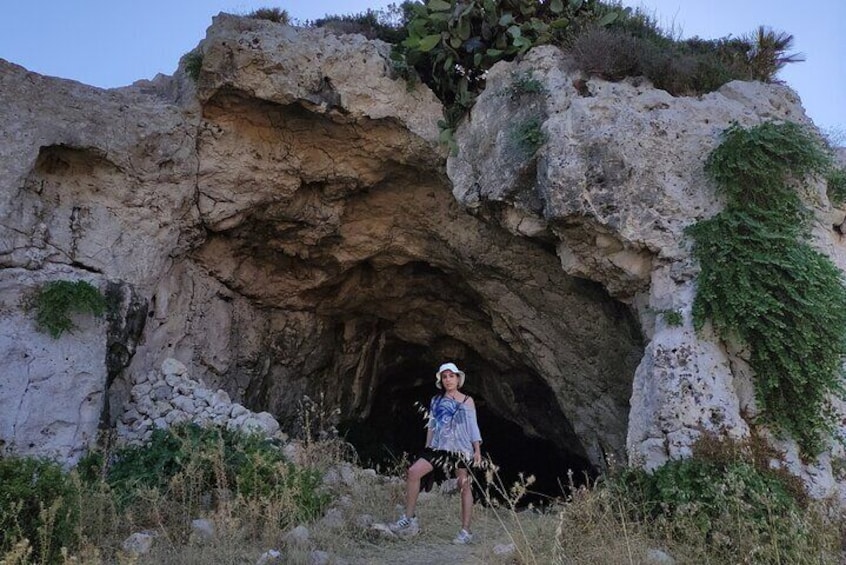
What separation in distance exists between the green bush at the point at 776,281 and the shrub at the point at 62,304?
5754mm

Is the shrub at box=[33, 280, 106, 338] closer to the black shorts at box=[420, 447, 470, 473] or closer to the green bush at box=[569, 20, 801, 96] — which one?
the black shorts at box=[420, 447, 470, 473]

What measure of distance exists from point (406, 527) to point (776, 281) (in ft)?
12.1

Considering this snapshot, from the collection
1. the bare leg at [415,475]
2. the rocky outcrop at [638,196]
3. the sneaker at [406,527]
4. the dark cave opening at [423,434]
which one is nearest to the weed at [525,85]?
the rocky outcrop at [638,196]

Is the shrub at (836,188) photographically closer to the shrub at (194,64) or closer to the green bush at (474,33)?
the green bush at (474,33)

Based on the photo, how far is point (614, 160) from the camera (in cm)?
706

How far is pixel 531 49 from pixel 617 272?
2836 millimetres

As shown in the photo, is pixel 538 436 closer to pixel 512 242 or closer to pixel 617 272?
pixel 512 242

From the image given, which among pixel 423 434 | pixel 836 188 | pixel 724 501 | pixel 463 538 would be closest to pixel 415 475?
pixel 463 538

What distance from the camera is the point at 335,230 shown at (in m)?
9.66

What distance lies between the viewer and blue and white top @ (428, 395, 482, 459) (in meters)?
5.21

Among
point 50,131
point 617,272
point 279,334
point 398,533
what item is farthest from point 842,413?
point 50,131

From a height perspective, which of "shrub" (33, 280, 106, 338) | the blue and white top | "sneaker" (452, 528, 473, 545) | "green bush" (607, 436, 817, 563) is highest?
"shrub" (33, 280, 106, 338)

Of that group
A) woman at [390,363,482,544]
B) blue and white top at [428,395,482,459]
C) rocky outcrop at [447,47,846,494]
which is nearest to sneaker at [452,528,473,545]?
woman at [390,363,482,544]

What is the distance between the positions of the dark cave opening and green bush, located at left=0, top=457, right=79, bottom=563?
24.5 ft
